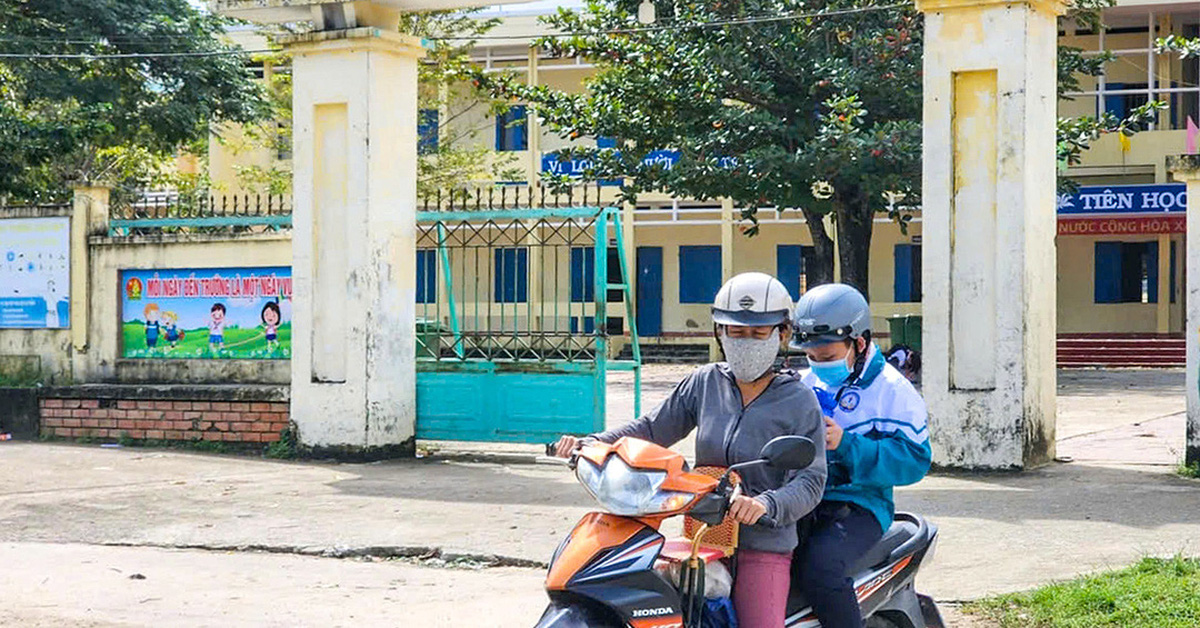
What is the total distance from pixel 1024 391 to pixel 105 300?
8.17 meters

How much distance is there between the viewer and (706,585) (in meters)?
4.20

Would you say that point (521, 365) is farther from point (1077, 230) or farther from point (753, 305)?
point (1077, 230)

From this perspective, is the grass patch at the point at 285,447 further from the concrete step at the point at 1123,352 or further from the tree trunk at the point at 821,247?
the concrete step at the point at 1123,352

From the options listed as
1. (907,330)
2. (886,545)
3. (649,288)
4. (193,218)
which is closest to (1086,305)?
(907,330)

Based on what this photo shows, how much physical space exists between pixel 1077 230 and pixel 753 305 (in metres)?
27.4

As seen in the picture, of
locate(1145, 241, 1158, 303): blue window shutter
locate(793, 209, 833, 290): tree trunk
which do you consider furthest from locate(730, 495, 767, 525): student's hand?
locate(1145, 241, 1158, 303): blue window shutter

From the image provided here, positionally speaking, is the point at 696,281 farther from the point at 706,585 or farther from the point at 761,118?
the point at 706,585

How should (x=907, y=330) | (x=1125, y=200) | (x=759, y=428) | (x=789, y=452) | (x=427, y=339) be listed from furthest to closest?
(x=1125, y=200) < (x=907, y=330) < (x=427, y=339) < (x=759, y=428) < (x=789, y=452)

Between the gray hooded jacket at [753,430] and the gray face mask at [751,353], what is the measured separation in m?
0.09

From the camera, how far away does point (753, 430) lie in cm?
435

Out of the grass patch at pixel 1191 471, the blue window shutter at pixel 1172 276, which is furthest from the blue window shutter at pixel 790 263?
the grass patch at pixel 1191 471

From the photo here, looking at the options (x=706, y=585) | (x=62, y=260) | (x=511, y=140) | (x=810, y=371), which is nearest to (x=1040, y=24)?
(x=810, y=371)

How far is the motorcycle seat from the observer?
457 centimetres

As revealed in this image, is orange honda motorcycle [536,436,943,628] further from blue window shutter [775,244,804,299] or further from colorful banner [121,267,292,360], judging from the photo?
blue window shutter [775,244,804,299]
